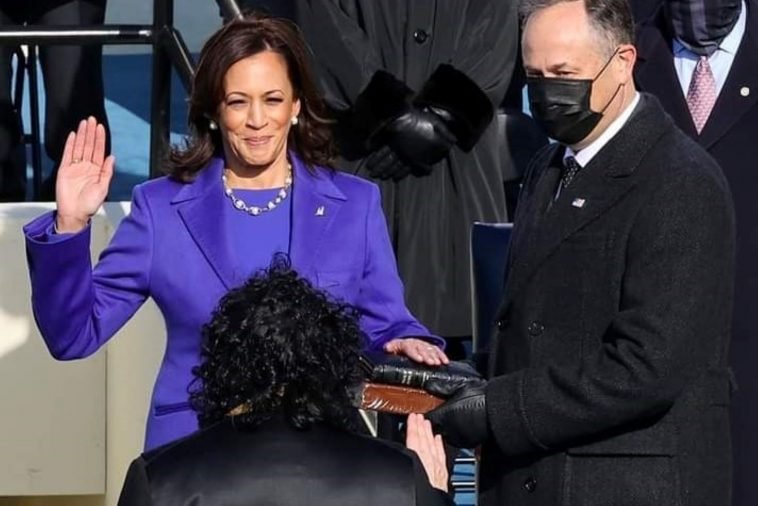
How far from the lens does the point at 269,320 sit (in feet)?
9.23

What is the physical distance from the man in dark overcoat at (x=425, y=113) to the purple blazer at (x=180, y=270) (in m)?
1.43

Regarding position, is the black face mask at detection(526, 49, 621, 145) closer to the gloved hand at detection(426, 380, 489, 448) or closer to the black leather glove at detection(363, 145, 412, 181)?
the gloved hand at detection(426, 380, 489, 448)

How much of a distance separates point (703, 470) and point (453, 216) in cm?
221

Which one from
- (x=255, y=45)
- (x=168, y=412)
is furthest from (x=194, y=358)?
(x=255, y=45)

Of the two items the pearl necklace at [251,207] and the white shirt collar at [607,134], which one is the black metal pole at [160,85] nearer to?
the pearl necklace at [251,207]

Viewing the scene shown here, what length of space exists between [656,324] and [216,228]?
0.94 meters

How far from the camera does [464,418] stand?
3.24 meters

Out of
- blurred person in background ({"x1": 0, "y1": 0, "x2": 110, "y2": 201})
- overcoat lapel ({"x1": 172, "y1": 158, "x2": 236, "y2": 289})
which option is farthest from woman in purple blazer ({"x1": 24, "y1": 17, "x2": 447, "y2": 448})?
blurred person in background ({"x1": 0, "y1": 0, "x2": 110, "y2": 201})

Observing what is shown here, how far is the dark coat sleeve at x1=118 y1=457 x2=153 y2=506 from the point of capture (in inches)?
109

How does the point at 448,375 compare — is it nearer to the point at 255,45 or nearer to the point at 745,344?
the point at 255,45

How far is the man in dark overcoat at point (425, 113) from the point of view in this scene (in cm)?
515

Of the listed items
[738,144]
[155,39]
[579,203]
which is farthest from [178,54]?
[579,203]

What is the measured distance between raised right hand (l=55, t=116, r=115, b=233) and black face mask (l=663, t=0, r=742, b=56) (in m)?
1.50

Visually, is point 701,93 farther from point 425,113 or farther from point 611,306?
point 611,306
